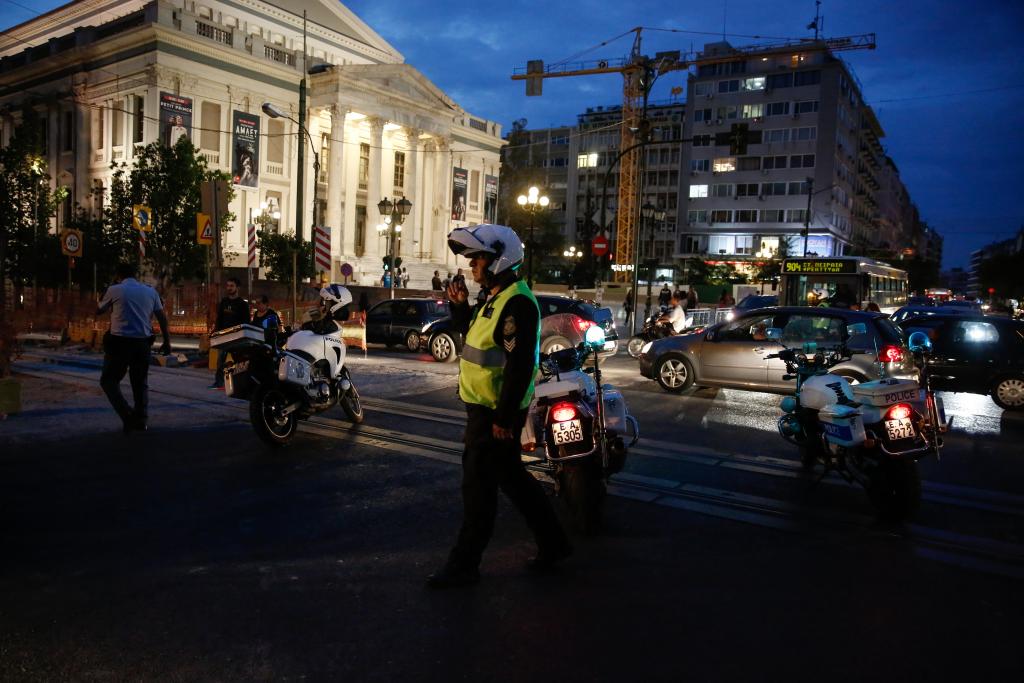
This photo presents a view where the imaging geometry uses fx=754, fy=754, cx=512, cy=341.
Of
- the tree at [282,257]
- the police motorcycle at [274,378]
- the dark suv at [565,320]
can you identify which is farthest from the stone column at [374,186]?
the police motorcycle at [274,378]

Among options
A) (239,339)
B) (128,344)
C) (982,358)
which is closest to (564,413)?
(239,339)

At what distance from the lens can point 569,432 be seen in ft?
15.7

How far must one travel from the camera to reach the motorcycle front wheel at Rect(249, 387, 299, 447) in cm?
725

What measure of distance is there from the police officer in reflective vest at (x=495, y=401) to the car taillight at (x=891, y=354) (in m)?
7.66

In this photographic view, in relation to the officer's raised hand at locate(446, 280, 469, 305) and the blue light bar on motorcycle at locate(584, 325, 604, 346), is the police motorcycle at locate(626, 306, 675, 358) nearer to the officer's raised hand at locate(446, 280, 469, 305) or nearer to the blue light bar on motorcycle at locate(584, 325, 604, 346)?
the blue light bar on motorcycle at locate(584, 325, 604, 346)

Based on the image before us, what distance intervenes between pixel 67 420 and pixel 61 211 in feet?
158

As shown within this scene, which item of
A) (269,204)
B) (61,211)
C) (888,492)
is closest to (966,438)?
(888,492)

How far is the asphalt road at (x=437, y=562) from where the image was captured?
3.23 meters

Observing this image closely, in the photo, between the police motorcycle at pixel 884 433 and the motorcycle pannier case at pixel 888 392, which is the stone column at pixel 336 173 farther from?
the motorcycle pannier case at pixel 888 392

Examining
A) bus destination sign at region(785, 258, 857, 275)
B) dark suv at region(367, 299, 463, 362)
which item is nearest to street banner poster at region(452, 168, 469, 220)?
bus destination sign at region(785, 258, 857, 275)

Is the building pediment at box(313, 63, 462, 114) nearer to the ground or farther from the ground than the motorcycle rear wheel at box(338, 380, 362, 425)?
farther from the ground

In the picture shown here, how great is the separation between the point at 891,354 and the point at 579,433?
23.6ft

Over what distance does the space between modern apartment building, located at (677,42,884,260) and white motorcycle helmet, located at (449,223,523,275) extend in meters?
72.9

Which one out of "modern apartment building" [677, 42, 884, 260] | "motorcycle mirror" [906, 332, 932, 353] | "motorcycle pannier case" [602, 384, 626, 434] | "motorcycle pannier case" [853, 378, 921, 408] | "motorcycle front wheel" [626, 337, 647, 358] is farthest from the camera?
"modern apartment building" [677, 42, 884, 260]
